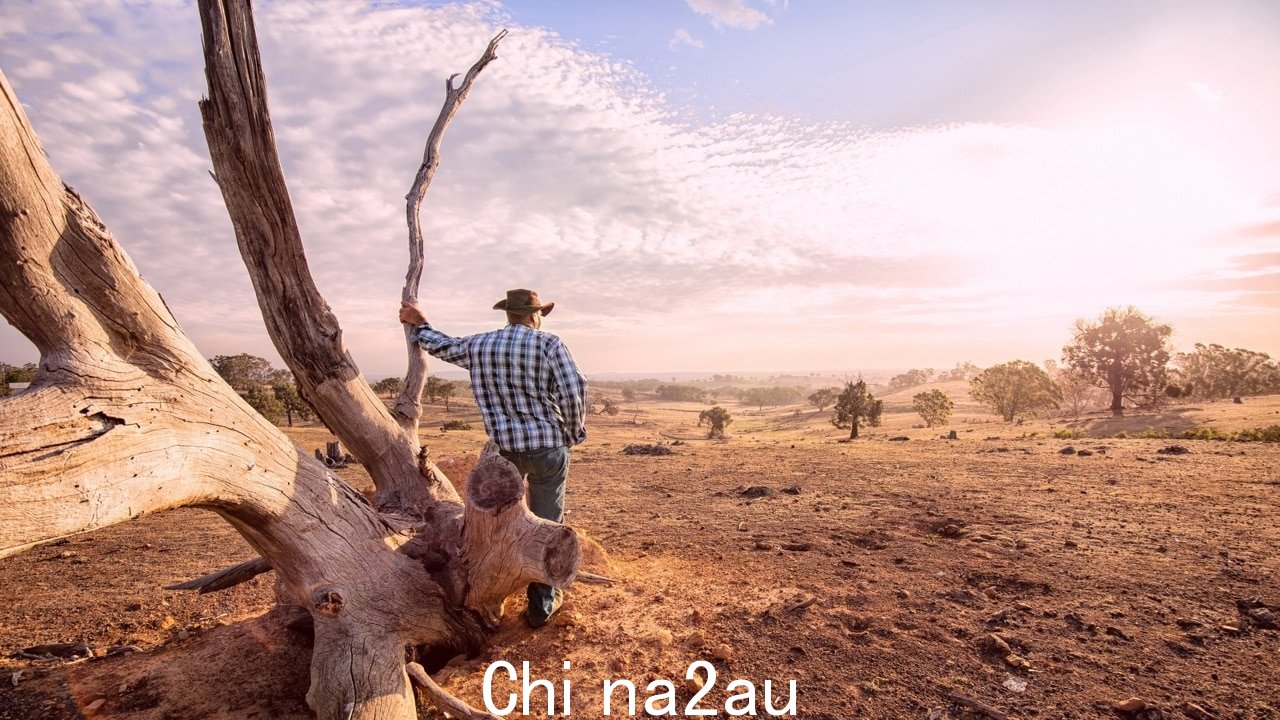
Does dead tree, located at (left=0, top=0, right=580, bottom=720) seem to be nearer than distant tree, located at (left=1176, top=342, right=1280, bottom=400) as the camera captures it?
Yes

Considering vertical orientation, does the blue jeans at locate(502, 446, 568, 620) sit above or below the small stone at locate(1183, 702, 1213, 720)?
above

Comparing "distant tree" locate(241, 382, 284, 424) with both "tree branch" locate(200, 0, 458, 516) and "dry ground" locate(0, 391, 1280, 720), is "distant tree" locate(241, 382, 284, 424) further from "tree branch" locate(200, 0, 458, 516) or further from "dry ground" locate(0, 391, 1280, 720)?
"tree branch" locate(200, 0, 458, 516)

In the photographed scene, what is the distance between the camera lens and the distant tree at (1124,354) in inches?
1438

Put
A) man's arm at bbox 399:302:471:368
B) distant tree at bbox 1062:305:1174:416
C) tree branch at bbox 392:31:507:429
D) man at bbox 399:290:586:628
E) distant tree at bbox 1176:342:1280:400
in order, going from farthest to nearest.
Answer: distant tree at bbox 1176:342:1280:400 → distant tree at bbox 1062:305:1174:416 → tree branch at bbox 392:31:507:429 → man's arm at bbox 399:302:471:368 → man at bbox 399:290:586:628

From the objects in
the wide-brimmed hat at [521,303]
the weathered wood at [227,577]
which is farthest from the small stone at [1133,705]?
the weathered wood at [227,577]

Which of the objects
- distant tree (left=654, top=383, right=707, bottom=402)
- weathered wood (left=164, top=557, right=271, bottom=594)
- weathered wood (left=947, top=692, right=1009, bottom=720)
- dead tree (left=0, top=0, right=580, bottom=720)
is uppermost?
dead tree (left=0, top=0, right=580, bottom=720)

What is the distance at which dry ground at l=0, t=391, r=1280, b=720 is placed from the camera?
3.49 metres

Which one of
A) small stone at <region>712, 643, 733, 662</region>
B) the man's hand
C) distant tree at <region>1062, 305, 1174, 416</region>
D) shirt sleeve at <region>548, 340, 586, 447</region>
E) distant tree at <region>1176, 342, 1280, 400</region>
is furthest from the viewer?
distant tree at <region>1176, 342, 1280, 400</region>

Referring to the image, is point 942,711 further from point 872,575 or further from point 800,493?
point 800,493

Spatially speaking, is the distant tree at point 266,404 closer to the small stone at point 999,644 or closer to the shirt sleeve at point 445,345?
the shirt sleeve at point 445,345

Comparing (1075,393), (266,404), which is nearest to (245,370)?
(266,404)

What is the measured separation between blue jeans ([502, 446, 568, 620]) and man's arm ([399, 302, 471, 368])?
85 cm

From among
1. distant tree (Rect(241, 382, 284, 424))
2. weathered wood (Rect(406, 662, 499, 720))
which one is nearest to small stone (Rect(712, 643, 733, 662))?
weathered wood (Rect(406, 662, 499, 720))

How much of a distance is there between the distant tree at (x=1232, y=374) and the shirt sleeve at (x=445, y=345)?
65446 millimetres
